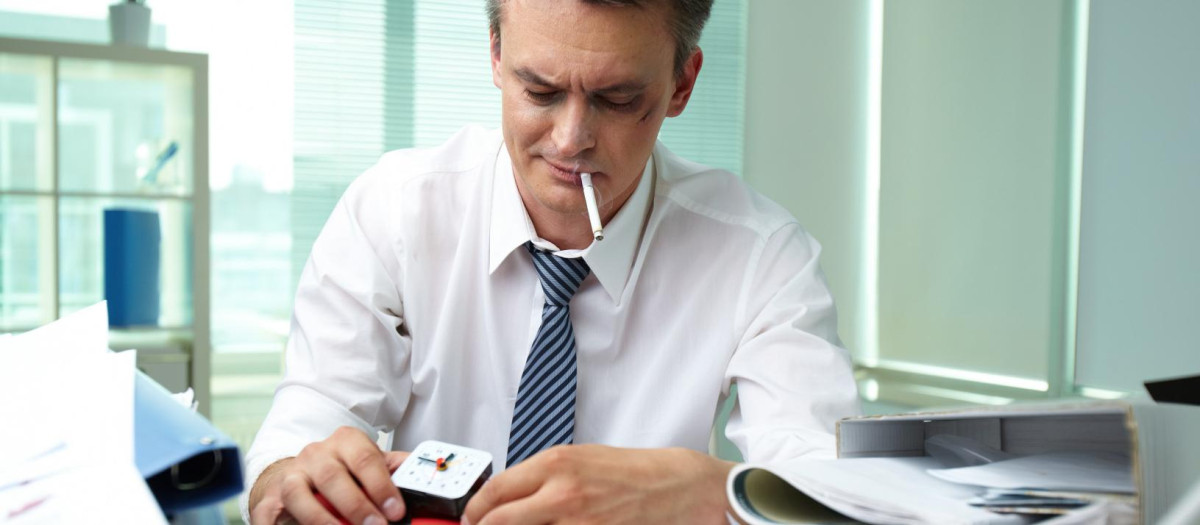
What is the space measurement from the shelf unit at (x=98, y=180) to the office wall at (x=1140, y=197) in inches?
107

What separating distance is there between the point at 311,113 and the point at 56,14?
891 millimetres

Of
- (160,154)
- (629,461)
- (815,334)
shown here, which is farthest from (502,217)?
(160,154)

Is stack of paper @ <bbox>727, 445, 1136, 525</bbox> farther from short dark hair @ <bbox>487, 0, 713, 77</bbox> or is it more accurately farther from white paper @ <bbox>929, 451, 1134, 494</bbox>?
short dark hair @ <bbox>487, 0, 713, 77</bbox>

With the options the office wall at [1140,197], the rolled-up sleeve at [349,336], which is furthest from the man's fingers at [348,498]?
the office wall at [1140,197]

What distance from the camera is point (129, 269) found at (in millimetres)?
2639

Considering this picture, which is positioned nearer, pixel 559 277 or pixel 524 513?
pixel 524 513

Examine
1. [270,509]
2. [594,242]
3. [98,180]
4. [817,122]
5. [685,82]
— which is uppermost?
[817,122]

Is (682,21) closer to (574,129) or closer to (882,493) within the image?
(574,129)

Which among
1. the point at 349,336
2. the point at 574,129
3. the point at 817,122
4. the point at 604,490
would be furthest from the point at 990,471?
the point at 817,122

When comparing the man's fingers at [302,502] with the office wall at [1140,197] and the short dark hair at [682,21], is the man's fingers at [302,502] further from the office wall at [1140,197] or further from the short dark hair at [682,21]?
the office wall at [1140,197]

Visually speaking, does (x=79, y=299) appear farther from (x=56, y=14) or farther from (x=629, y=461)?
(x=629, y=461)

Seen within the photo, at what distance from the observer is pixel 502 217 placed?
1313mm

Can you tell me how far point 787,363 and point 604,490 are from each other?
1.63 ft

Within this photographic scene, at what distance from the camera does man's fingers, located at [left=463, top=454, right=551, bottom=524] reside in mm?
681
